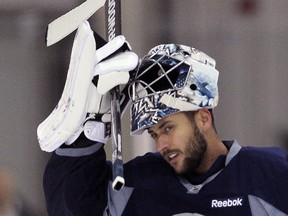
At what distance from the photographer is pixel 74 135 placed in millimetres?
2506

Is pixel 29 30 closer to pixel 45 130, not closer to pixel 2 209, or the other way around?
pixel 2 209

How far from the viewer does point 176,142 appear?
254cm

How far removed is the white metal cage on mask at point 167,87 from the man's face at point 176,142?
0.12ft

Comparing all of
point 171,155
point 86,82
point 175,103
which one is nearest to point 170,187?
point 171,155

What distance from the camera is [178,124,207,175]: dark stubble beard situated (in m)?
2.54

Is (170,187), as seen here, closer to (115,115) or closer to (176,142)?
(176,142)

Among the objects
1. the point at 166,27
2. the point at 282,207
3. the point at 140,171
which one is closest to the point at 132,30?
the point at 166,27

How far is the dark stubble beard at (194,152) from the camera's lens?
100 inches

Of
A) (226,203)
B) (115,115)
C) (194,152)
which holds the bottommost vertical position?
(226,203)

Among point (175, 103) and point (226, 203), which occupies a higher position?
point (175, 103)

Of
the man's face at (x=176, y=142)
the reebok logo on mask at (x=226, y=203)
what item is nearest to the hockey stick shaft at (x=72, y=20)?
the man's face at (x=176, y=142)

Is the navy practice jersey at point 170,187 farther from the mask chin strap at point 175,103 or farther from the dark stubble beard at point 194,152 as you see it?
the mask chin strap at point 175,103

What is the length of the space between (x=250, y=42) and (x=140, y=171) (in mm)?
1258

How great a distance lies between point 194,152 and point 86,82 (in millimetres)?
335
